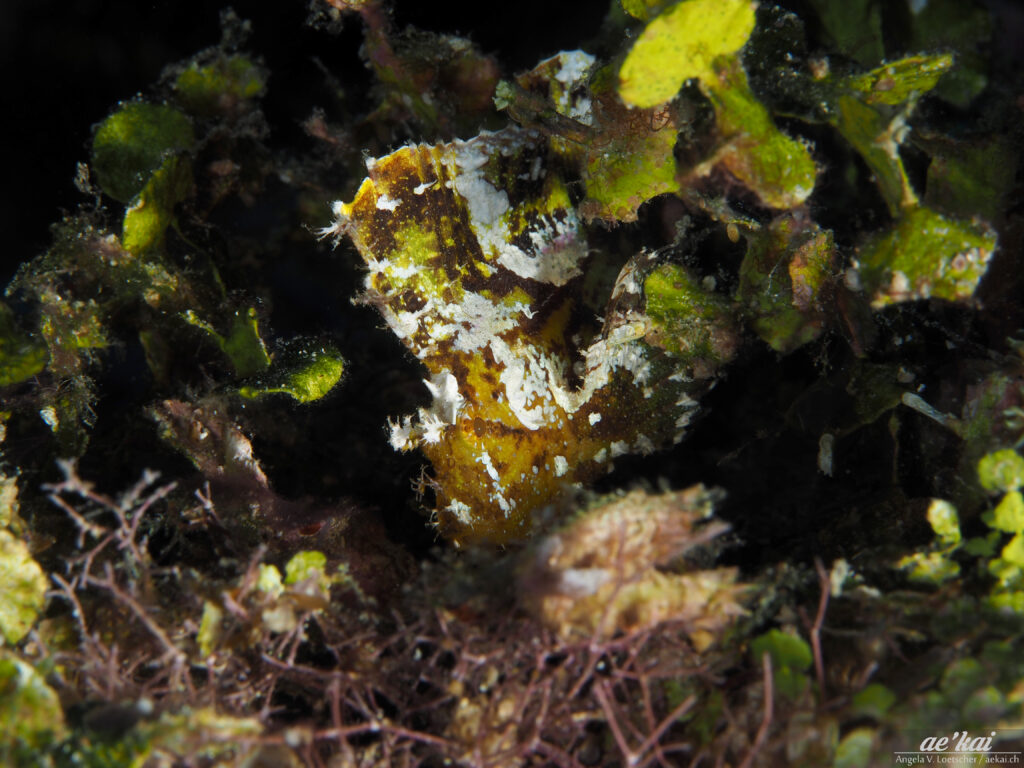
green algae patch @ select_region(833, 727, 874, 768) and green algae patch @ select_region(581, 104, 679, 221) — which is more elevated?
green algae patch @ select_region(581, 104, 679, 221)

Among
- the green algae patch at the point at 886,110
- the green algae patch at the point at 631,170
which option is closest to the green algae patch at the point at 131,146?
the green algae patch at the point at 631,170

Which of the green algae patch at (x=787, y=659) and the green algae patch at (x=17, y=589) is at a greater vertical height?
the green algae patch at (x=17, y=589)

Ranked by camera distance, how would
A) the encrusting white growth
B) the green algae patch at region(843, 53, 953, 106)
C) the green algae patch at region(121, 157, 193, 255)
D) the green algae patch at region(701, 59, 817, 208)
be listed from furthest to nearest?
the green algae patch at region(121, 157, 193, 255) < the encrusting white growth < the green algae patch at region(843, 53, 953, 106) < the green algae patch at region(701, 59, 817, 208)

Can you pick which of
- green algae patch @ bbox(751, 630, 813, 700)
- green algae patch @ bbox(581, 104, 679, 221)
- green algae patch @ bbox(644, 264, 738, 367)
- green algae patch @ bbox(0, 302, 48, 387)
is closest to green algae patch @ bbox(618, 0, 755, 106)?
green algae patch @ bbox(581, 104, 679, 221)

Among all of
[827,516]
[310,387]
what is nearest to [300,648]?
[310,387]

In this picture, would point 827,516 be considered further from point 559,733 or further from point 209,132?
point 209,132

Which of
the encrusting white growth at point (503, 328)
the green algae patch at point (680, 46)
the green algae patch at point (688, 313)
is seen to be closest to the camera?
the green algae patch at point (680, 46)

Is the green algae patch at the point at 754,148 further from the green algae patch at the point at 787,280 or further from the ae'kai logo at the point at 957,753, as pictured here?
the ae'kai logo at the point at 957,753

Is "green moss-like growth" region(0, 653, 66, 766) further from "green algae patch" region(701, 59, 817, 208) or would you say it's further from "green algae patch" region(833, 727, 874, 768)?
"green algae patch" region(701, 59, 817, 208)
